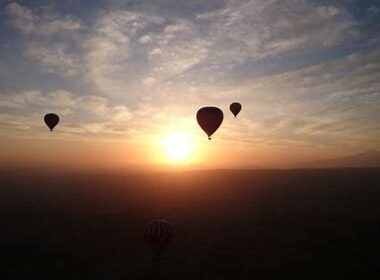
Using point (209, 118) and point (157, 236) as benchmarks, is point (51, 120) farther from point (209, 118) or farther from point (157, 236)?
point (157, 236)

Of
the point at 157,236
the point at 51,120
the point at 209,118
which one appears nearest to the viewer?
the point at 157,236

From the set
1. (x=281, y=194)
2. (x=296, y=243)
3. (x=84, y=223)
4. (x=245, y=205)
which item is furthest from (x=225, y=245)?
(x=281, y=194)

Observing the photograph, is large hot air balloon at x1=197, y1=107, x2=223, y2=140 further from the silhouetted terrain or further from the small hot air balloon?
the small hot air balloon

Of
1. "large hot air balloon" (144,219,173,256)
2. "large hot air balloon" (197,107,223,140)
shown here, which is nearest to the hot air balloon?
"large hot air balloon" (197,107,223,140)

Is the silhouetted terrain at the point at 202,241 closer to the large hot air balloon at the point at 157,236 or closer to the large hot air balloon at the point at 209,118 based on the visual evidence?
the large hot air balloon at the point at 157,236

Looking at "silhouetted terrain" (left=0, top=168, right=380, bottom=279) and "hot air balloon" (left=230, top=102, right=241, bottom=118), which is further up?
"hot air balloon" (left=230, top=102, right=241, bottom=118)

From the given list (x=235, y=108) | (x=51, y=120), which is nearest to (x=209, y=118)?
(x=235, y=108)
